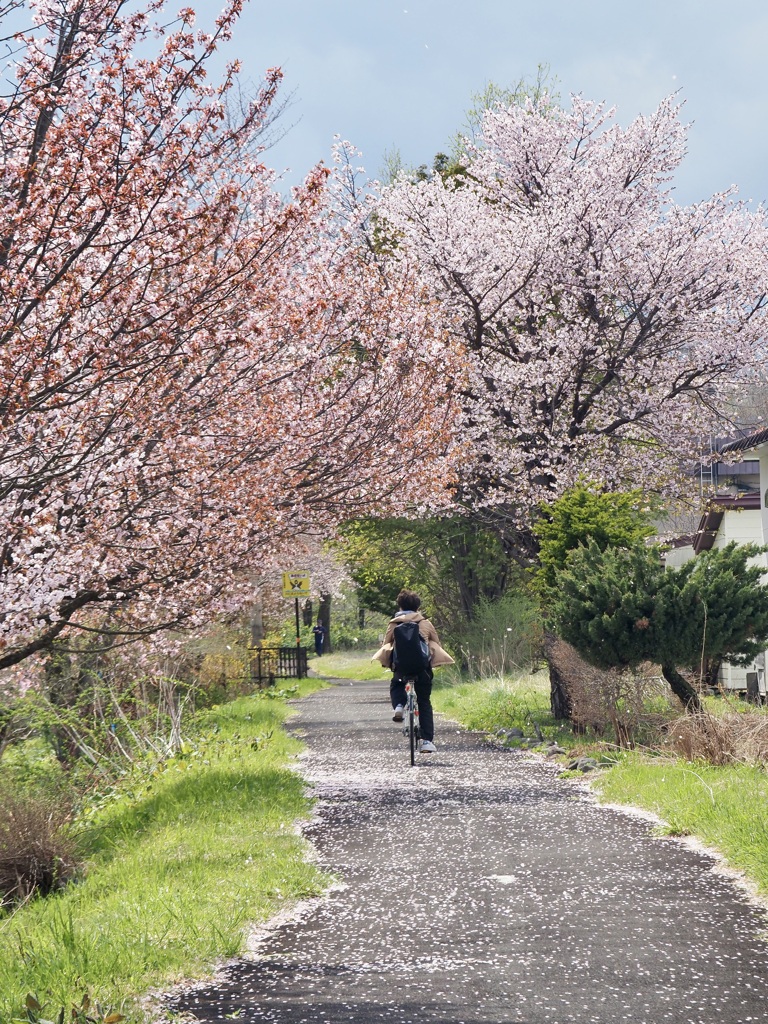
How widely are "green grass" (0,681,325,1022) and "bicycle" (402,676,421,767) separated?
185 cm

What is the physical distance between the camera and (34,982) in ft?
17.6

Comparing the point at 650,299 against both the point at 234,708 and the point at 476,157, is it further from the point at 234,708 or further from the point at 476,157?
the point at 234,708

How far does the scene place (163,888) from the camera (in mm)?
7348

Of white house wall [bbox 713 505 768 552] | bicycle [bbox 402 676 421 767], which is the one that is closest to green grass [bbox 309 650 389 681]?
white house wall [bbox 713 505 768 552]

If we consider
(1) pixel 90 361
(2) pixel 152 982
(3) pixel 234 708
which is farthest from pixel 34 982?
(3) pixel 234 708

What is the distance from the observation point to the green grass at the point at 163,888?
5496 millimetres

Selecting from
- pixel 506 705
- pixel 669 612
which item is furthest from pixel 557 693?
pixel 669 612

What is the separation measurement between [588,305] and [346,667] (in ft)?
118

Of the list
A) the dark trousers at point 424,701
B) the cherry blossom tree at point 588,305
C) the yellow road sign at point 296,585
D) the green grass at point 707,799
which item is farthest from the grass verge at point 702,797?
the yellow road sign at point 296,585

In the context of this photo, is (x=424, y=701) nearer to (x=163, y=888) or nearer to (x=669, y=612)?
(x=669, y=612)

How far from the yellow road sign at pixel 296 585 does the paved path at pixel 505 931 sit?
24082mm

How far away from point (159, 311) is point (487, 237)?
12.8 m

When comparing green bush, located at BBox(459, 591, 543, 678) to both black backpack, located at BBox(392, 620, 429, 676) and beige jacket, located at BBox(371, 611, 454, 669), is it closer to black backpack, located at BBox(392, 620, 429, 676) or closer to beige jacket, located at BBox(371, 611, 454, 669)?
beige jacket, located at BBox(371, 611, 454, 669)

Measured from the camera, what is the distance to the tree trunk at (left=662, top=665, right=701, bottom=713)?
45.0 feet
